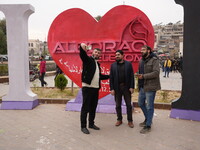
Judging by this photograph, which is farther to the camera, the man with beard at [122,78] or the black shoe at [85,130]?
the man with beard at [122,78]

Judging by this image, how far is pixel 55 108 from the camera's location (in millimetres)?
5957

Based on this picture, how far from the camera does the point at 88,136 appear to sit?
3920 mm

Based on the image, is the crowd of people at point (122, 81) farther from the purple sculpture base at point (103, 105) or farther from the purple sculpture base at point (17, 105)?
the purple sculpture base at point (17, 105)

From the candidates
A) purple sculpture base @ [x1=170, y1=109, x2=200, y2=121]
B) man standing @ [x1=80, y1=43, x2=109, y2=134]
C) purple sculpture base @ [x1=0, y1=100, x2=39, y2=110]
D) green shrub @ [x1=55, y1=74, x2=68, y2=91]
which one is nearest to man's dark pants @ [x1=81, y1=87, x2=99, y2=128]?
man standing @ [x1=80, y1=43, x2=109, y2=134]

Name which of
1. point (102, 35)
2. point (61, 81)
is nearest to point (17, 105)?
point (61, 81)

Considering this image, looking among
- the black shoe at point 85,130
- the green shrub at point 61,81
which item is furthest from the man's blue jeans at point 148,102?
the green shrub at point 61,81

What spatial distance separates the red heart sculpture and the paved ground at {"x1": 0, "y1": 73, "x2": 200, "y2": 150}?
1.16 metres

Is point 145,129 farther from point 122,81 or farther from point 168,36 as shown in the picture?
point 168,36

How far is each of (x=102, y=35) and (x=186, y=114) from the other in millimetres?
2775

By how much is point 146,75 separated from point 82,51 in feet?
4.17

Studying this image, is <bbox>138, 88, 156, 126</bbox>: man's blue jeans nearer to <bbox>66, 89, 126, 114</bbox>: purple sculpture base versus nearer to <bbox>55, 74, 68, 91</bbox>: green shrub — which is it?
<bbox>66, 89, 126, 114</bbox>: purple sculpture base

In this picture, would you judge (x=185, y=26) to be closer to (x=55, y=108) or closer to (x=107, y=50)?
(x=107, y=50)

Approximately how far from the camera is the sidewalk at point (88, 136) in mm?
3506

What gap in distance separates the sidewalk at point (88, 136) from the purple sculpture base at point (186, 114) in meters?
0.17
